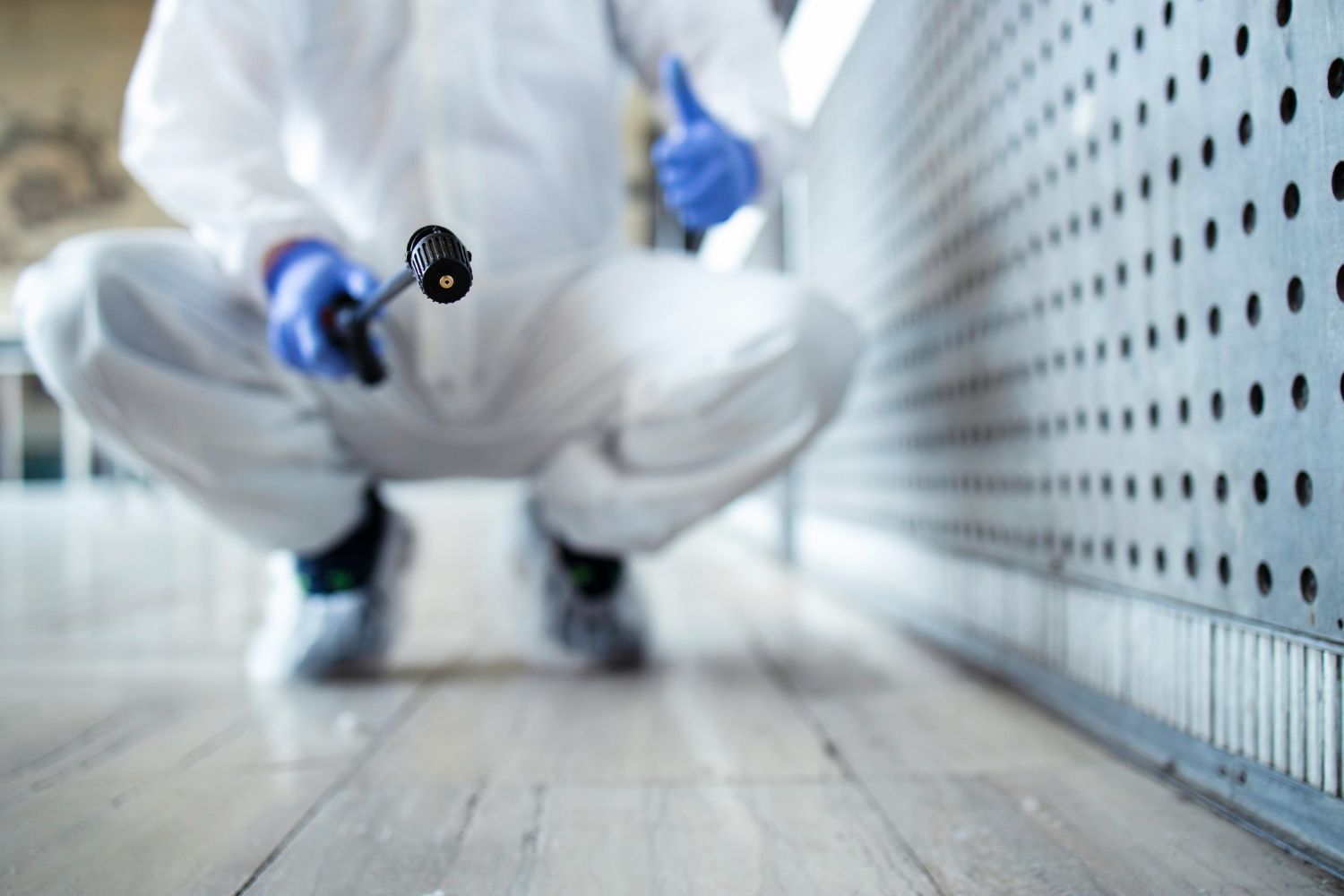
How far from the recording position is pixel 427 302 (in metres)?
0.90

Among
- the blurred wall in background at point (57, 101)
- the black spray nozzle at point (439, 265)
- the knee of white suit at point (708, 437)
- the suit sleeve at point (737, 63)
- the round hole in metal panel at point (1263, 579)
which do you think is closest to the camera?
the black spray nozzle at point (439, 265)

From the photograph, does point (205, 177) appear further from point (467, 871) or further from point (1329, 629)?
point (1329, 629)

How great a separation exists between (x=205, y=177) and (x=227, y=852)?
58 cm

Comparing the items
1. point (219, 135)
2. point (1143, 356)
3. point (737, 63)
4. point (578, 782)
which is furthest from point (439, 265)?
point (737, 63)

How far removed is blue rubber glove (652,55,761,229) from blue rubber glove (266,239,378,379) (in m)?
0.32

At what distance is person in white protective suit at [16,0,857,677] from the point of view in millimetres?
845

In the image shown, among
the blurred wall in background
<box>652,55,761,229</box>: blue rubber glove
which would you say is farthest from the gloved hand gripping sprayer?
the blurred wall in background

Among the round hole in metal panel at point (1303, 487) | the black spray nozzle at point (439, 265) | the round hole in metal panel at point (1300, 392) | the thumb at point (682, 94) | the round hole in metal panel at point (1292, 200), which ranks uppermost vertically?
the thumb at point (682, 94)

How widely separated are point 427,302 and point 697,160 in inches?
11.4

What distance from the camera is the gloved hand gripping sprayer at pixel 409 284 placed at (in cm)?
40

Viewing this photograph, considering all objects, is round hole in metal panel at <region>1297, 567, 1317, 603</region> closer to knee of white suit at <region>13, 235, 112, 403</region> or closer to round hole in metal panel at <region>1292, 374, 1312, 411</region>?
round hole in metal panel at <region>1292, 374, 1312, 411</region>

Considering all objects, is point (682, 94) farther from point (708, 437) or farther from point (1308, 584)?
point (1308, 584)

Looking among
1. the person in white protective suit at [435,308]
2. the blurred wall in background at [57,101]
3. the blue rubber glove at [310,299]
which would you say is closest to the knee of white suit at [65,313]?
the person in white protective suit at [435,308]

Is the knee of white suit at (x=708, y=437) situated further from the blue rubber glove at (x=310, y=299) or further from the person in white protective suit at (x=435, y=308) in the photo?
the blue rubber glove at (x=310, y=299)
